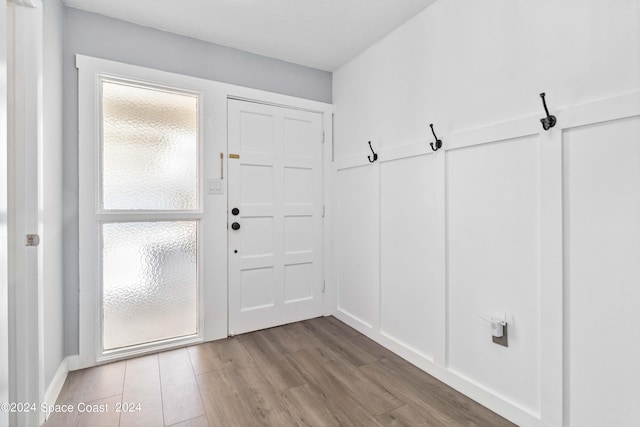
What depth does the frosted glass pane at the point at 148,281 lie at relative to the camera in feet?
7.49

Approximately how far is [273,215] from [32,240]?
1.66 metres

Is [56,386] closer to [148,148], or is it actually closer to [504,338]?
[148,148]

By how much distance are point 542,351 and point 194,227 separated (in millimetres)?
2404

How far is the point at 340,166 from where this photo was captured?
302cm

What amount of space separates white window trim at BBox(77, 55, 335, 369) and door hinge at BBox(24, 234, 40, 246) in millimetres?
608

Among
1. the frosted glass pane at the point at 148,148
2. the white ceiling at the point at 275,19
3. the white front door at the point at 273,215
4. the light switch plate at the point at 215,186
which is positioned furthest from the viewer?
the white front door at the point at 273,215

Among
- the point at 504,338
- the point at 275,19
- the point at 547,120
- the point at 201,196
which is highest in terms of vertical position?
the point at 275,19

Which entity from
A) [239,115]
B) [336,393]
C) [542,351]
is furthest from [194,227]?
[542,351]

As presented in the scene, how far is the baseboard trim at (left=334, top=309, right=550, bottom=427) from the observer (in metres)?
1.59

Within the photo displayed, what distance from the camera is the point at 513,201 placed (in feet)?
5.41

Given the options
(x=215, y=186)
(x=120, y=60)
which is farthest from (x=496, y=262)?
(x=120, y=60)

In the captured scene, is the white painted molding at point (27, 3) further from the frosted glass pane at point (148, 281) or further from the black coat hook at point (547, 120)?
the black coat hook at point (547, 120)

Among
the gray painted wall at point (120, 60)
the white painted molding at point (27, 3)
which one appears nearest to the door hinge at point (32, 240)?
the gray painted wall at point (120, 60)

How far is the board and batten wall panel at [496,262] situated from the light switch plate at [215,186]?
1.75 meters
